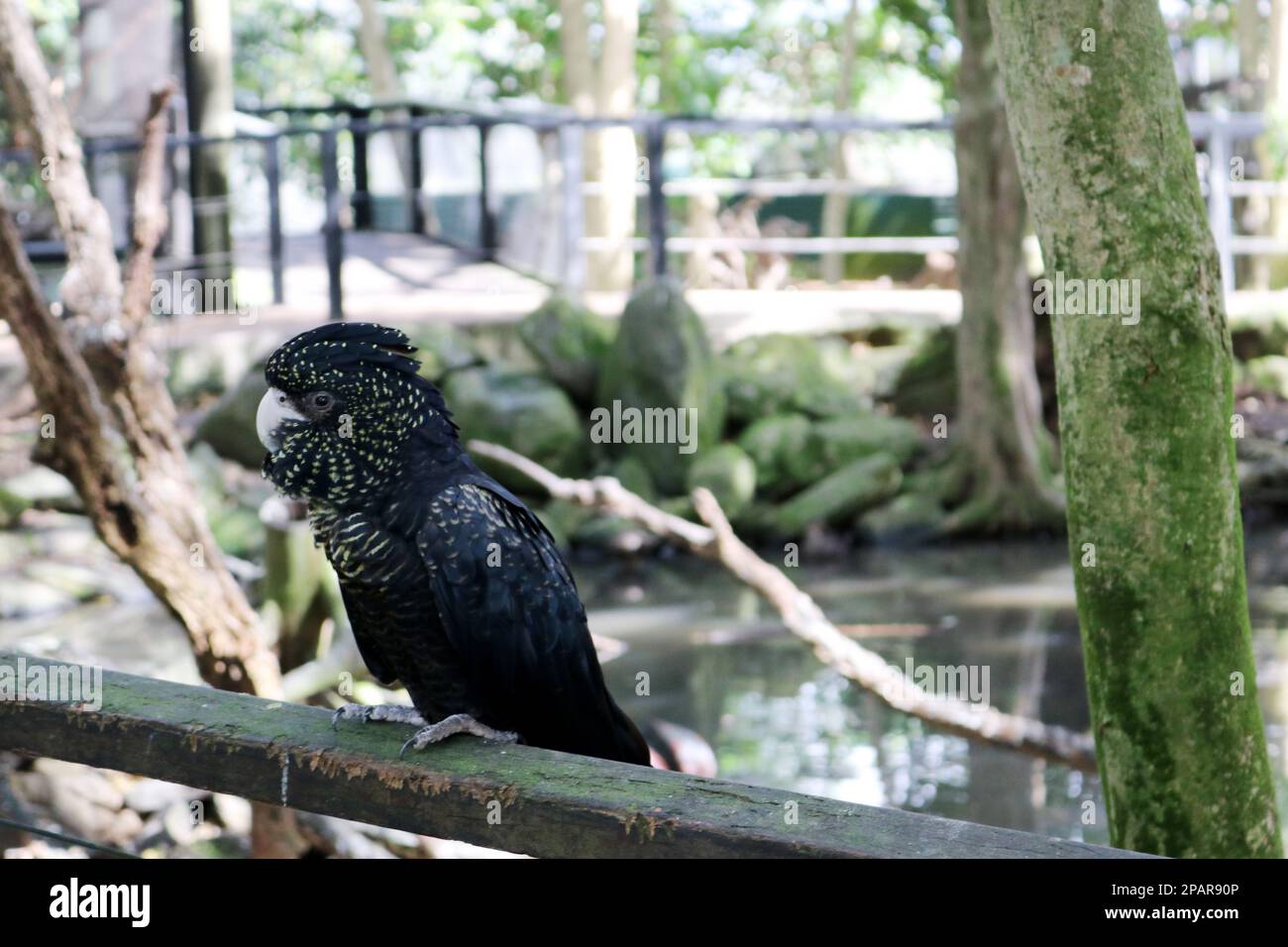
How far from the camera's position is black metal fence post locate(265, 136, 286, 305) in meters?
10.2

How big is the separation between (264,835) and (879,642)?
12.3 feet

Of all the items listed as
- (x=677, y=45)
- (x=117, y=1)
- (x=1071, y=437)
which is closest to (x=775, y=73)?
(x=677, y=45)

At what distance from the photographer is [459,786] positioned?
194 cm

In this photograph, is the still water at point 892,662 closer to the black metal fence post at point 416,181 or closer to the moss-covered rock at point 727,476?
the moss-covered rock at point 727,476

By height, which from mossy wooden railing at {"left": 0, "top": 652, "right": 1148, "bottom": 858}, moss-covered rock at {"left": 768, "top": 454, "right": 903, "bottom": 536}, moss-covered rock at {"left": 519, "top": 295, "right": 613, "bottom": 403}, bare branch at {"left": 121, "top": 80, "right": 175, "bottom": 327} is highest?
bare branch at {"left": 121, "top": 80, "right": 175, "bottom": 327}

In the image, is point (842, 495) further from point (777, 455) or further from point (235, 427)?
point (235, 427)

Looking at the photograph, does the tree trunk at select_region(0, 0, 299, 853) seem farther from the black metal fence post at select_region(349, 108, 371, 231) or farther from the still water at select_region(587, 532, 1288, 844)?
the black metal fence post at select_region(349, 108, 371, 231)

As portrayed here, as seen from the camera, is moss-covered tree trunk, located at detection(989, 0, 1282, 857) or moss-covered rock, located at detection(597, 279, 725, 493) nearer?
moss-covered tree trunk, located at detection(989, 0, 1282, 857)

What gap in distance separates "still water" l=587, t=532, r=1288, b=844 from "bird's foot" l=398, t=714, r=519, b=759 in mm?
2940

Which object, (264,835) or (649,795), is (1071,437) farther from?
(264,835)

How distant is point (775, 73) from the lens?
20.6 meters

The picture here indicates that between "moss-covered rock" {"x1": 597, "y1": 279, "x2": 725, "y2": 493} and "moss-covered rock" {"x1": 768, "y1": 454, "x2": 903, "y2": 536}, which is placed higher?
"moss-covered rock" {"x1": 597, "y1": 279, "x2": 725, "y2": 493}

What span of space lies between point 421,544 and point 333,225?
26.8ft

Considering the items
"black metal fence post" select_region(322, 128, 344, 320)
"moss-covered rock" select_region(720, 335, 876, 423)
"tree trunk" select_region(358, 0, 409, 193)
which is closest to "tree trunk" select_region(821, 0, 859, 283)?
"tree trunk" select_region(358, 0, 409, 193)
